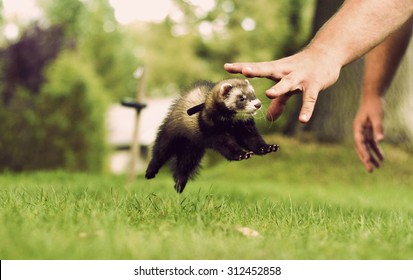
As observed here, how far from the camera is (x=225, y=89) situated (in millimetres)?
4215

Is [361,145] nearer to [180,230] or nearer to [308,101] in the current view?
[308,101]

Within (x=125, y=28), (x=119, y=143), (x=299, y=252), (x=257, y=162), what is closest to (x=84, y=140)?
(x=257, y=162)

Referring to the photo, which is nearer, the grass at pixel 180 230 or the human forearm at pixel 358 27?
the grass at pixel 180 230

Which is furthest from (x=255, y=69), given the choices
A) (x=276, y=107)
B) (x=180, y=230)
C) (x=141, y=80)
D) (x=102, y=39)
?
(x=102, y=39)

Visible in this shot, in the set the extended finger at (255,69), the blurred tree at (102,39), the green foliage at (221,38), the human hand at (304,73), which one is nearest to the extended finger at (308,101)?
the human hand at (304,73)

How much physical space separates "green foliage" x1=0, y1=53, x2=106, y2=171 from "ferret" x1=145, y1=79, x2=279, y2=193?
12138 millimetres

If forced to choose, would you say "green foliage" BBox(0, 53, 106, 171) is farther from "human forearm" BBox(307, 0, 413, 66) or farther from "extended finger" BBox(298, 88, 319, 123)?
"extended finger" BBox(298, 88, 319, 123)

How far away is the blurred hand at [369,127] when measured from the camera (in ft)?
17.2

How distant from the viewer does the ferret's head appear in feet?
13.2

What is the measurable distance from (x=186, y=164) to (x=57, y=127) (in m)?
12.4

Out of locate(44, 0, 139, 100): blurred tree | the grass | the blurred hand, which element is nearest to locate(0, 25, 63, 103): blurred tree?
Answer: the grass

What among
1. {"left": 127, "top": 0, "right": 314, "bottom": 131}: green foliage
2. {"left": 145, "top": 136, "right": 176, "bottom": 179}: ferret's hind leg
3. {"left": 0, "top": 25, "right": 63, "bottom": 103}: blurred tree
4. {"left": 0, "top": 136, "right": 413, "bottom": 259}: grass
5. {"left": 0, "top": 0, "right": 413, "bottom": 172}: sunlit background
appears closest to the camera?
{"left": 0, "top": 136, "right": 413, "bottom": 259}: grass

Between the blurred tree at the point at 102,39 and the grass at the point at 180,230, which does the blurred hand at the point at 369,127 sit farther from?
the blurred tree at the point at 102,39

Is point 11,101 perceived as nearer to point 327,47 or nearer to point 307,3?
point 307,3
